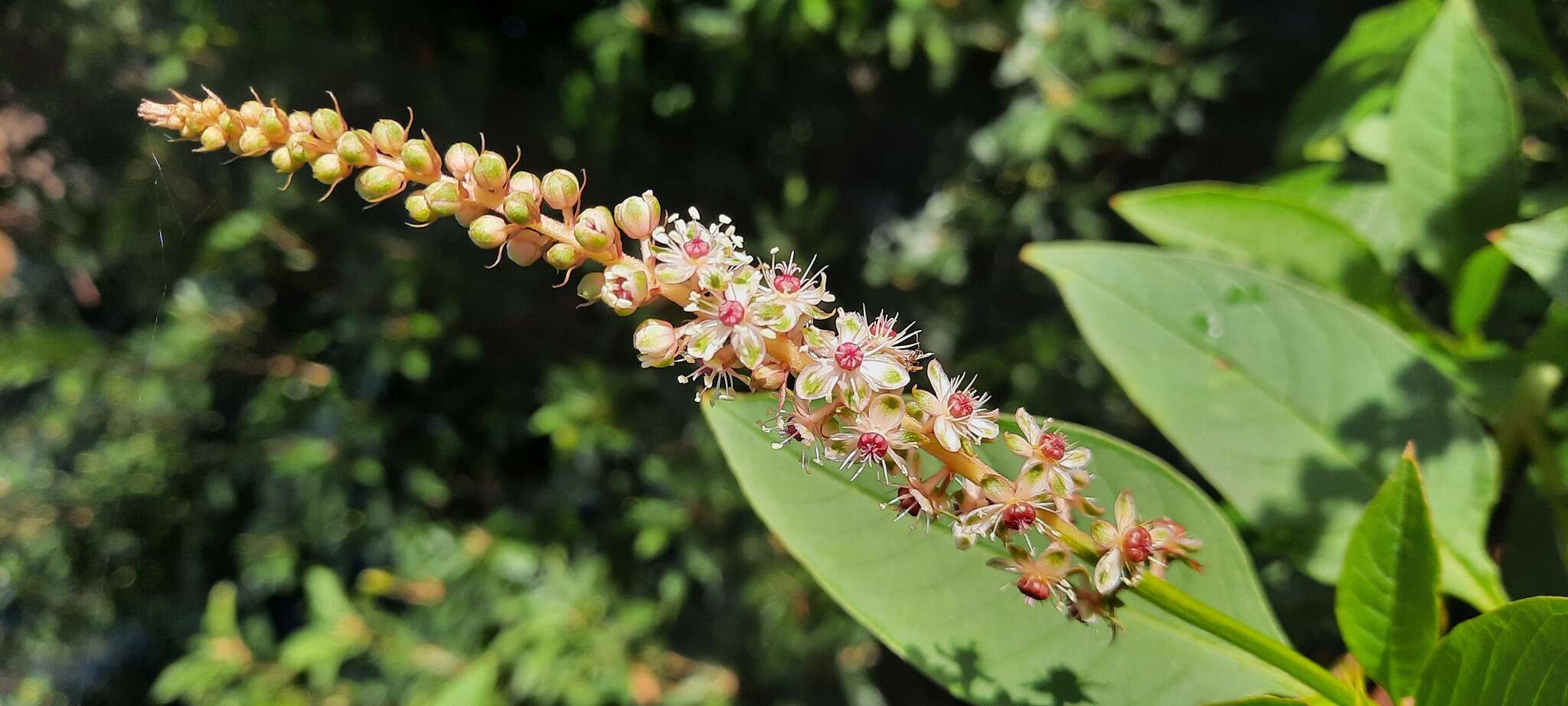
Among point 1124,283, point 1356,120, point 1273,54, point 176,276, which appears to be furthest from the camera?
point 1273,54

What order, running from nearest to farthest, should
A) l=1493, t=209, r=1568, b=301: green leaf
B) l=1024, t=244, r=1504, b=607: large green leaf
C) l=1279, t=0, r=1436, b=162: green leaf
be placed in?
l=1493, t=209, r=1568, b=301: green leaf < l=1024, t=244, r=1504, b=607: large green leaf < l=1279, t=0, r=1436, b=162: green leaf

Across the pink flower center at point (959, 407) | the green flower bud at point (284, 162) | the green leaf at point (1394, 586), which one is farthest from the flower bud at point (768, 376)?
the green leaf at point (1394, 586)

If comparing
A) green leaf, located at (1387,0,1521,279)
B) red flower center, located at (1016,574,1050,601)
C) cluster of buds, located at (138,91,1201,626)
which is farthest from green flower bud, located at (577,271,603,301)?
green leaf, located at (1387,0,1521,279)

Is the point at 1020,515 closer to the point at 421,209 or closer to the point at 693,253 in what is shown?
the point at 693,253

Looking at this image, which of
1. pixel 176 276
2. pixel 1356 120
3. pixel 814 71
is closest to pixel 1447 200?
pixel 1356 120

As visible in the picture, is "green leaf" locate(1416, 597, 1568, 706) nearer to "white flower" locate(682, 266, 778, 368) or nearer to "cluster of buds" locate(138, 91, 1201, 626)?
"cluster of buds" locate(138, 91, 1201, 626)

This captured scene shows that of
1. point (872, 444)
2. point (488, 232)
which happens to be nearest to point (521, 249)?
point (488, 232)

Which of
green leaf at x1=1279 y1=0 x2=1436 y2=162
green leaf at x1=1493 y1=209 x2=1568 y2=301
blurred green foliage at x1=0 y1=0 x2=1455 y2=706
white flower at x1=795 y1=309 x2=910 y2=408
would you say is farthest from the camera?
blurred green foliage at x1=0 y1=0 x2=1455 y2=706

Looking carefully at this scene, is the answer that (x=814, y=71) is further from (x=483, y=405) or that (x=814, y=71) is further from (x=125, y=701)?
(x=125, y=701)
